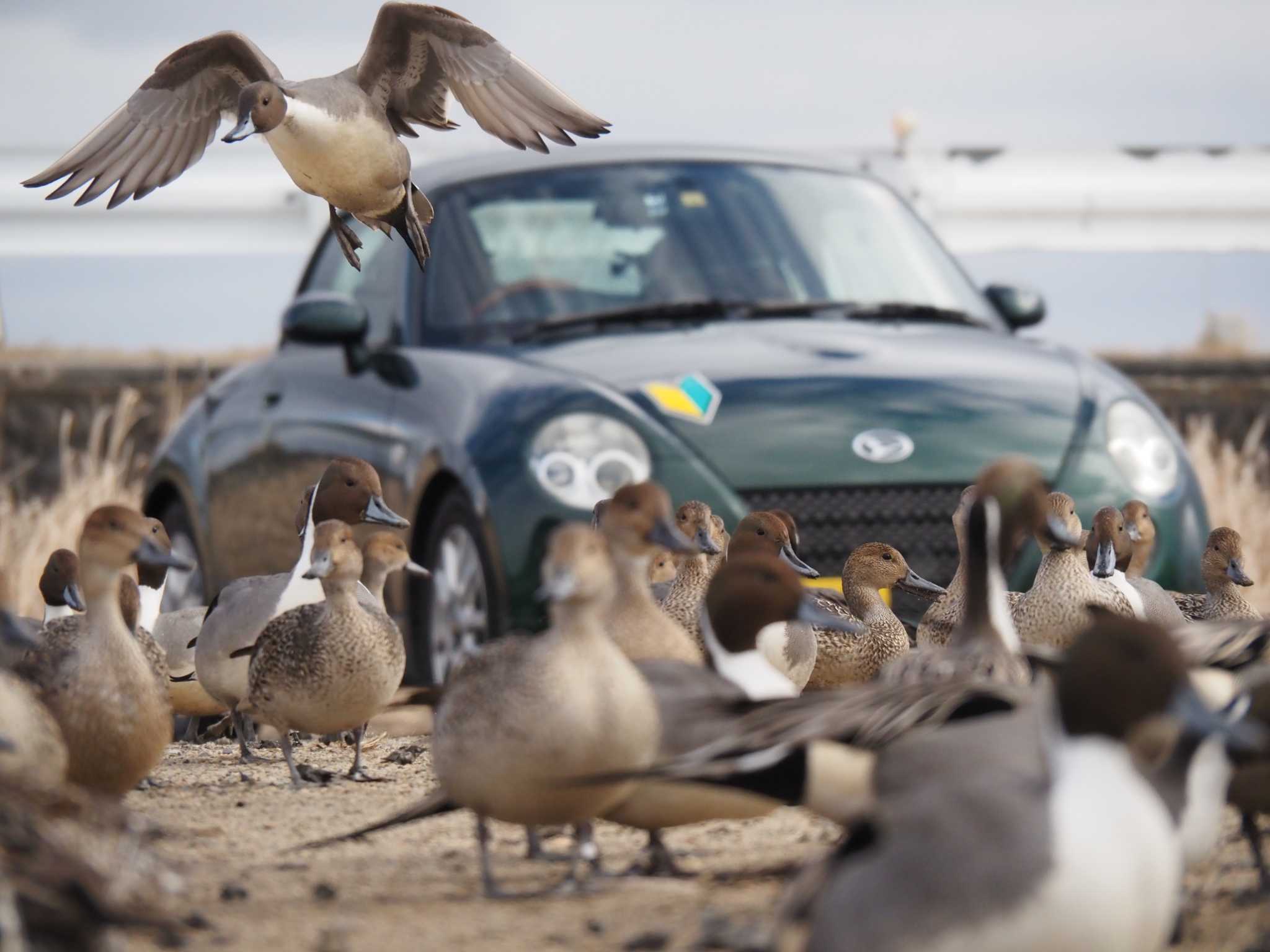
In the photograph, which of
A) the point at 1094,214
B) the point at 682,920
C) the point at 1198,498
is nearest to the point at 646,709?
the point at 682,920

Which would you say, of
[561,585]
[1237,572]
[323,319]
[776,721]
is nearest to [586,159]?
[323,319]

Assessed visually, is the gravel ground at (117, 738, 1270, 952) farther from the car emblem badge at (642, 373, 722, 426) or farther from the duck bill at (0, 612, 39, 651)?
the car emblem badge at (642, 373, 722, 426)

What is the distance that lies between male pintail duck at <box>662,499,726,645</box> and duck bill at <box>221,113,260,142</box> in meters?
1.97

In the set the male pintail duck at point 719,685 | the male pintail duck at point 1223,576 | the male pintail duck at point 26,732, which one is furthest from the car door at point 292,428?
the male pintail duck at point 26,732

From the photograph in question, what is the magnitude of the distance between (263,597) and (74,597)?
1.90ft

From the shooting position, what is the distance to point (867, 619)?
658 cm

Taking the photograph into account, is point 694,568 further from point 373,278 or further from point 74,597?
point 373,278

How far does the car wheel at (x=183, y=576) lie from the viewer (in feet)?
30.4

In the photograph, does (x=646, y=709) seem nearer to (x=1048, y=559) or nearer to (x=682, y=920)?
(x=682, y=920)

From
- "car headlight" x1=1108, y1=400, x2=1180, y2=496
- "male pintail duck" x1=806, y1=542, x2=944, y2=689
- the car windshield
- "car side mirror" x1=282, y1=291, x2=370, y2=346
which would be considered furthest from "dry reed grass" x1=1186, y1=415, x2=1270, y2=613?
"car side mirror" x1=282, y1=291, x2=370, y2=346

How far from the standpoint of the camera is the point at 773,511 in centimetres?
670

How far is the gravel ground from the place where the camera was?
375 centimetres

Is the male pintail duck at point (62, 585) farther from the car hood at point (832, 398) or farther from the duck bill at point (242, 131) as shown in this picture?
the duck bill at point (242, 131)

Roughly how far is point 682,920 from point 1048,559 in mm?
2658
